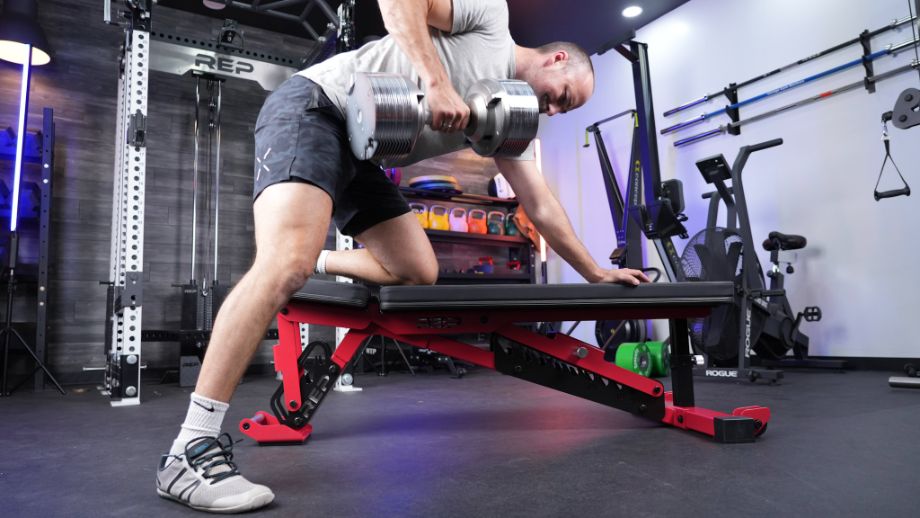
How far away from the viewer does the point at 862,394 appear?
257 cm

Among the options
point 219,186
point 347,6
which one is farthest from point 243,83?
point 347,6

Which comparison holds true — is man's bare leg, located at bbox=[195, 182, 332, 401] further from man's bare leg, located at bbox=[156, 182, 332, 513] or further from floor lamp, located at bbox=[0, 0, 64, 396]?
floor lamp, located at bbox=[0, 0, 64, 396]

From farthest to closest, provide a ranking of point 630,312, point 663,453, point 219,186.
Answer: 1. point 219,186
2. point 630,312
3. point 663,453

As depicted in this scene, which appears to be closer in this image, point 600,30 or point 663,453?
point 663,453

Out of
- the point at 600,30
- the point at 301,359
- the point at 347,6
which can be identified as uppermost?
the point at 600,30

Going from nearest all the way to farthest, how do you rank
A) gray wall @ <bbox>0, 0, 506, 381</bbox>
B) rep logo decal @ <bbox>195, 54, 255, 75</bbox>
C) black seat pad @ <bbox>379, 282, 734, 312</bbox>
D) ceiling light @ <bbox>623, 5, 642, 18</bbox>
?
black seat pad @ <bbox>379, 282, 734, 312</bbox>
rep logo decal @ <bbox>195, 54, 255, 75</bbox>
gray wall @ <bbox>0, 0, 506, 381</bbox>
ceiling light @ <bbox>623, 5, 642, 18</bbox>

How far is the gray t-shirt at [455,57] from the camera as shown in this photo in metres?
1.50

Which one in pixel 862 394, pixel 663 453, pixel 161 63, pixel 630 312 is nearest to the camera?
pixel 663 453

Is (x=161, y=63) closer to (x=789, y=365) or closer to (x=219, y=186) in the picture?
(x=219, y=186)

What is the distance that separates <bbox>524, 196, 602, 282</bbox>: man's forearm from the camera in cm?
179

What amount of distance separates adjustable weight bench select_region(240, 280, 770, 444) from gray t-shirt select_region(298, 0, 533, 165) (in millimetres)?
467

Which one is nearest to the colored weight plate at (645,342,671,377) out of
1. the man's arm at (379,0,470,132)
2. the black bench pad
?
the black bench pad

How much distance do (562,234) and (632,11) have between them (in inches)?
153

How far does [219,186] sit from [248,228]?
1.23 feet
